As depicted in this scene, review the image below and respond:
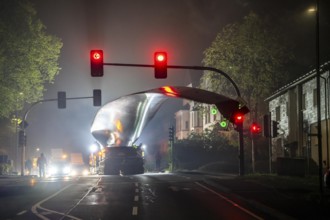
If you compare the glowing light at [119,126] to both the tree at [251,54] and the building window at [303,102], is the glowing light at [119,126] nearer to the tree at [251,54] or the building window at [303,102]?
the tree at [251,54]

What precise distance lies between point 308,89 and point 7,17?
2352 cm

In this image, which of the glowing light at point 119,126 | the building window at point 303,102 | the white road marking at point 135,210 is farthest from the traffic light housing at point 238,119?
the glowing light at point 119,126

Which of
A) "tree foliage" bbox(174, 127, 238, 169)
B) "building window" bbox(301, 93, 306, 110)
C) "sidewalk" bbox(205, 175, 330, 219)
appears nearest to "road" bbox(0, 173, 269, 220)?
"sidewalk" bbox(205, 175, 330, 219)

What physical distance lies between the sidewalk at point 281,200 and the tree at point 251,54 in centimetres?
2566

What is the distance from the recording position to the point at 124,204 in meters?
19.2

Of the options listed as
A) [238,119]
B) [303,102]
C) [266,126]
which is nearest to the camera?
[266,126]

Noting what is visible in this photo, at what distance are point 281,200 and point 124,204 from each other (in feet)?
17.8

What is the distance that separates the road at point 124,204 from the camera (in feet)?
52.7

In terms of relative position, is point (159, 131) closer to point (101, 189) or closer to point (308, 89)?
point (308, 89)

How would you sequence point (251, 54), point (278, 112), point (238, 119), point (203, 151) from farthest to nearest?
point (203, 151)
point (278, 112)
point (251, 54)
point (238, 119)

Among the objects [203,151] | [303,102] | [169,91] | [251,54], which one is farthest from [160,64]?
[203,151]

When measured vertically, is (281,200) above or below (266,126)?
below

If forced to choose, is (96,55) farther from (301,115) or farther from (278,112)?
(278,112)

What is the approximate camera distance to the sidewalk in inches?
598
